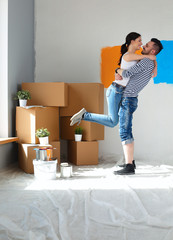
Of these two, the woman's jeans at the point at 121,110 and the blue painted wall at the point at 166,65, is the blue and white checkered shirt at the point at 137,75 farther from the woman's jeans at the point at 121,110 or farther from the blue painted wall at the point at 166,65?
the blue painted wall at the point at 166,65

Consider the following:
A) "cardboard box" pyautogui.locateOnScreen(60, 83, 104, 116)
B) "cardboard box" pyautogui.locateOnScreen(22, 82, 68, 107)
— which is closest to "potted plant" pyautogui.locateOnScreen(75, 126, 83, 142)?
"cardboard box" pyautogui.locateOnScreen(60, 83, 104, 116)

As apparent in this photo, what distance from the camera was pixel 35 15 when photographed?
3.61 m

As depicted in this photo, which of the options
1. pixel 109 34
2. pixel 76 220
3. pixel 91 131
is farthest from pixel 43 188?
pixel 109 34

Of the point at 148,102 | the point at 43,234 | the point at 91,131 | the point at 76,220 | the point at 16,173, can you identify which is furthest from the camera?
the point at 148,102

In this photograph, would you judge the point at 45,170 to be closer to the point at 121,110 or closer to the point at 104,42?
the point at 121,110

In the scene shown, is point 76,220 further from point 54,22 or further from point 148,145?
point 54,22

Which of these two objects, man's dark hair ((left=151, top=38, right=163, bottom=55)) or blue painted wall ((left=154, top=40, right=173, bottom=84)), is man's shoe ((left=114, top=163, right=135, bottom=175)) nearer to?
man's dark hair ((left=151, top=38, right=163, bottom=55))

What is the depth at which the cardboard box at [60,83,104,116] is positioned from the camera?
316cm

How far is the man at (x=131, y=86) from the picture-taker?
245cm

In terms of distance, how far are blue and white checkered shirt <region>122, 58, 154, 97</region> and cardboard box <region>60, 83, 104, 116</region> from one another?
→ 0.67 m

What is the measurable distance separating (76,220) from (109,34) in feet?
8.80

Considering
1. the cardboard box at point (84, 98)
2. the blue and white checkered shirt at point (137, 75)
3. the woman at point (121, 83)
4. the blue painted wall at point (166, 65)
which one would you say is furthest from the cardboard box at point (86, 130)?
the blue painted wall at point (166, 65)

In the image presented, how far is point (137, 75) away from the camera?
2486 mm

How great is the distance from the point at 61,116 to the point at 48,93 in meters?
0.40
